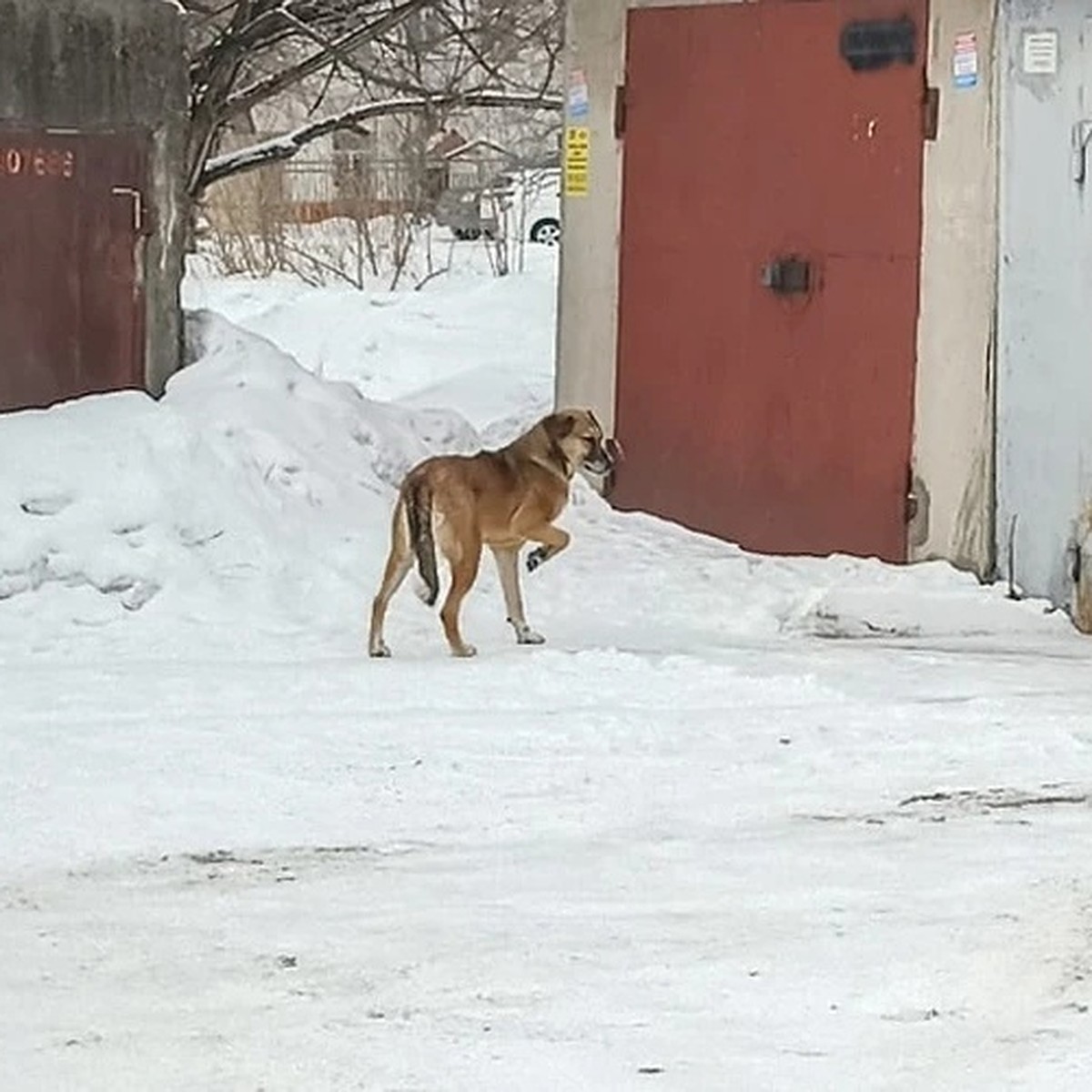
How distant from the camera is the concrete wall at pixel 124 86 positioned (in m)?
11.4

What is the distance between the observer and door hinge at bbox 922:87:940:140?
11688 mm

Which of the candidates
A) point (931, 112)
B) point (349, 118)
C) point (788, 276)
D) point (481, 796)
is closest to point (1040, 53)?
point (931, 112)

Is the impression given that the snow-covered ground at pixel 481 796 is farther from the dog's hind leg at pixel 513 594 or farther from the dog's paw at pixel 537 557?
the dog's paw at pixel 537 557

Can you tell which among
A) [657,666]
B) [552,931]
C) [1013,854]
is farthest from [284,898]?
[657,666]

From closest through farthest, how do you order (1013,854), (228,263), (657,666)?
(1013,854) → (657,666) → (228,263)

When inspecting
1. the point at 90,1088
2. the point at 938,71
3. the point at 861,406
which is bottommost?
the point at 90,1088

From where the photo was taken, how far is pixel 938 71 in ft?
38.3

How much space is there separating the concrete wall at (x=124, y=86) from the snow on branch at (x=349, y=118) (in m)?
3.32

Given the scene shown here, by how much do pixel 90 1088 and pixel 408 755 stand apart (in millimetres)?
3132

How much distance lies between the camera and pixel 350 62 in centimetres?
1602

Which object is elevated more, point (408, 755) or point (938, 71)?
point (938, 71)

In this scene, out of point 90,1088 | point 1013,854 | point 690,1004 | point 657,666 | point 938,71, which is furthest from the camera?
point 938,71

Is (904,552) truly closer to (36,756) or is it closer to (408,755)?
(408,755)

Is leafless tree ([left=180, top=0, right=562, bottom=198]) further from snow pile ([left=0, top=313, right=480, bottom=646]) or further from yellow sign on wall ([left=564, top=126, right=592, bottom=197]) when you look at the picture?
snow pile ([left=0, top=313, right=480, bottom=646])
